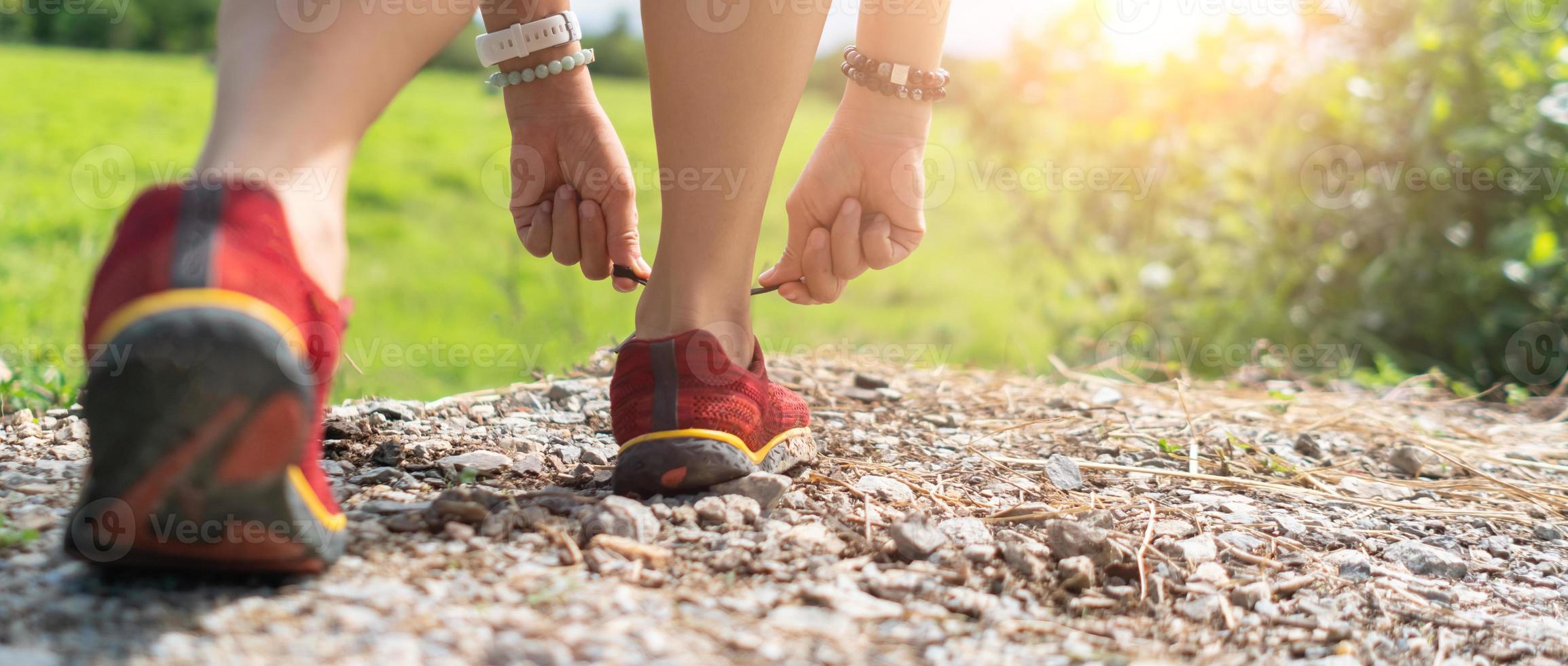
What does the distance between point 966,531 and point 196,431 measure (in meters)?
0.83

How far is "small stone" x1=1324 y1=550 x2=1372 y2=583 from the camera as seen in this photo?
1.26 m

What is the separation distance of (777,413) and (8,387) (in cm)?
134

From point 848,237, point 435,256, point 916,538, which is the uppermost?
point 848,237

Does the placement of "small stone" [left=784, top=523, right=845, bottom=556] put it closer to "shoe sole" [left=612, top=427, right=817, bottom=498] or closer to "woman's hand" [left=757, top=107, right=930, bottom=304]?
"shoe sole" [left=612, top=427, right=817, bottom=498]

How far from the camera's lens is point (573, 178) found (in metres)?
1.62

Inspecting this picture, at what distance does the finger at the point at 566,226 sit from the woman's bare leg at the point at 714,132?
31cm

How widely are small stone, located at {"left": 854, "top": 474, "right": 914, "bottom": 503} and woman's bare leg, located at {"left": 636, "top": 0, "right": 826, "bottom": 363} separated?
0.31 m

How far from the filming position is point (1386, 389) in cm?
269

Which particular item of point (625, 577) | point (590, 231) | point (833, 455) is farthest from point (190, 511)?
point (833, 455)

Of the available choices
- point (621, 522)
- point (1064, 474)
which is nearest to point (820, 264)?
→ point (1064, 474)

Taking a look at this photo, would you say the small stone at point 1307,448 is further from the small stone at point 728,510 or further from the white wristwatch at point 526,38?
the white wristwatch at point 526,38

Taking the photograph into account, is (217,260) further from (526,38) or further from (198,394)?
(526,38)

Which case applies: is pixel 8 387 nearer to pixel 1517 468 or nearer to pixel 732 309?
pixel 732 309

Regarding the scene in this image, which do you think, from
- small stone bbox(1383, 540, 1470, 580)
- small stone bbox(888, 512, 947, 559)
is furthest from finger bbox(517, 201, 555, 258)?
small stone bbox(1383, 540, 1470, 580)
